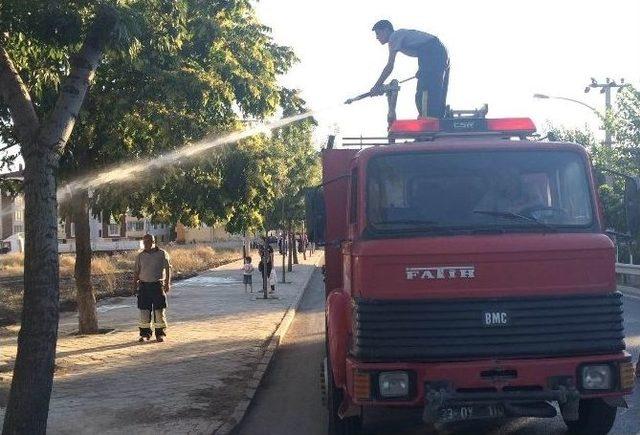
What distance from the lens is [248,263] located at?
70.6 feet

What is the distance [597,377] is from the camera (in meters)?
5.31

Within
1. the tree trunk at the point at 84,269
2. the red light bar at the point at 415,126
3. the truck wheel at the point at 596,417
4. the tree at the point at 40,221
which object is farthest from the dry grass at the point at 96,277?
the truck wheel at the point at 596,417

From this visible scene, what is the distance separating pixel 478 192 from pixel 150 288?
761cm

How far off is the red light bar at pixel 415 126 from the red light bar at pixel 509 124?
19.1 inches

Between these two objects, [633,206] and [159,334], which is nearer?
[633,206]

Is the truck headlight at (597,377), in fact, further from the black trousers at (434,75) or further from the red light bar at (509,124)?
the black trousers at (434,75)

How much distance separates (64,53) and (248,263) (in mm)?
13949

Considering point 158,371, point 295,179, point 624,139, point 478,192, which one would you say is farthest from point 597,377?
point 295,179

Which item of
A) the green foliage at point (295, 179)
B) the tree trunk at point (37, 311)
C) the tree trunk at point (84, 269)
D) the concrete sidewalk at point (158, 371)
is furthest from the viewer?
the green foliage at point (295, 179)

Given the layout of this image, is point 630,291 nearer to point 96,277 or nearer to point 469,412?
point 469,412

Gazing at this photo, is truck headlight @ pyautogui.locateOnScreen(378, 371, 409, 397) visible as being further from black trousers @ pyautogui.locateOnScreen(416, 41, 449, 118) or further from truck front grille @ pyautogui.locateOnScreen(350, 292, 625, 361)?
black trousers @ pyautogui.locateOnScreen(416, 41, 449, 118)

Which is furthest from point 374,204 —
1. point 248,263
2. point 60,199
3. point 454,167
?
point 248,263

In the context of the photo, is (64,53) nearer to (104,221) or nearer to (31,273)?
(31,273)

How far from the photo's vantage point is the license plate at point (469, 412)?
528 cm
